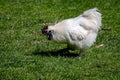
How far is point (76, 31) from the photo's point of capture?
10.5m

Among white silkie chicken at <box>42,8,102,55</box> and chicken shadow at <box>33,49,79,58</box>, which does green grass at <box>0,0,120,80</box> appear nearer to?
chicken shadow at <box>33,49,79,58</box>

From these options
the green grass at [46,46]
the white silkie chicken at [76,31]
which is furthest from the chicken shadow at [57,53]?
the white silkie chicken at [76,31]

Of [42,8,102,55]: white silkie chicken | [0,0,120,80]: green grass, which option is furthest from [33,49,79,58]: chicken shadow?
[42,8,102,55]: white silkie chicken

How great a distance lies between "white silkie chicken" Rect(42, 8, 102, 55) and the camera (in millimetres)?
10430

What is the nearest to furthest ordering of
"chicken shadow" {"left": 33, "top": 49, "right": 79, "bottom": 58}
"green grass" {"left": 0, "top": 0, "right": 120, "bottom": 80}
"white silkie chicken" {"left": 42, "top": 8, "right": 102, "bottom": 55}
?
"green grass" {"left": 0, "top": 0, "right": 120, "bottom": 80}
"white silkie chicken" {"left": 42, "top": 8, "right": 102, "bottom": 55}
"chicken shadow" {"left": 33, "top": 49, "right": 79, "bottom": 58}

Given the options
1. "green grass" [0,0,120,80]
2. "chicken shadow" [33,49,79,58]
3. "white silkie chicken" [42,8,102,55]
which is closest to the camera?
"green grass" [0,0,120,80]

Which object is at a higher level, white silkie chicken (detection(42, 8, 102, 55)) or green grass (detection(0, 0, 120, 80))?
white silkie chicken (detection(42, 8, 102, 55))

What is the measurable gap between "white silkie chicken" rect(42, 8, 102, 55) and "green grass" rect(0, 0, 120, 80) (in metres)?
0.38

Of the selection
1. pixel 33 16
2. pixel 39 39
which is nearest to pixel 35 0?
pixel 33 16

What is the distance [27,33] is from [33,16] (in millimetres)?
2102

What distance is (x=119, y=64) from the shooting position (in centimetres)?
1042

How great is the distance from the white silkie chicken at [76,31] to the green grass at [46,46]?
0.38 meters

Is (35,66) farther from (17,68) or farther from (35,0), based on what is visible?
(35,0)

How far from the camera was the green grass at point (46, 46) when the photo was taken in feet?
31.7
